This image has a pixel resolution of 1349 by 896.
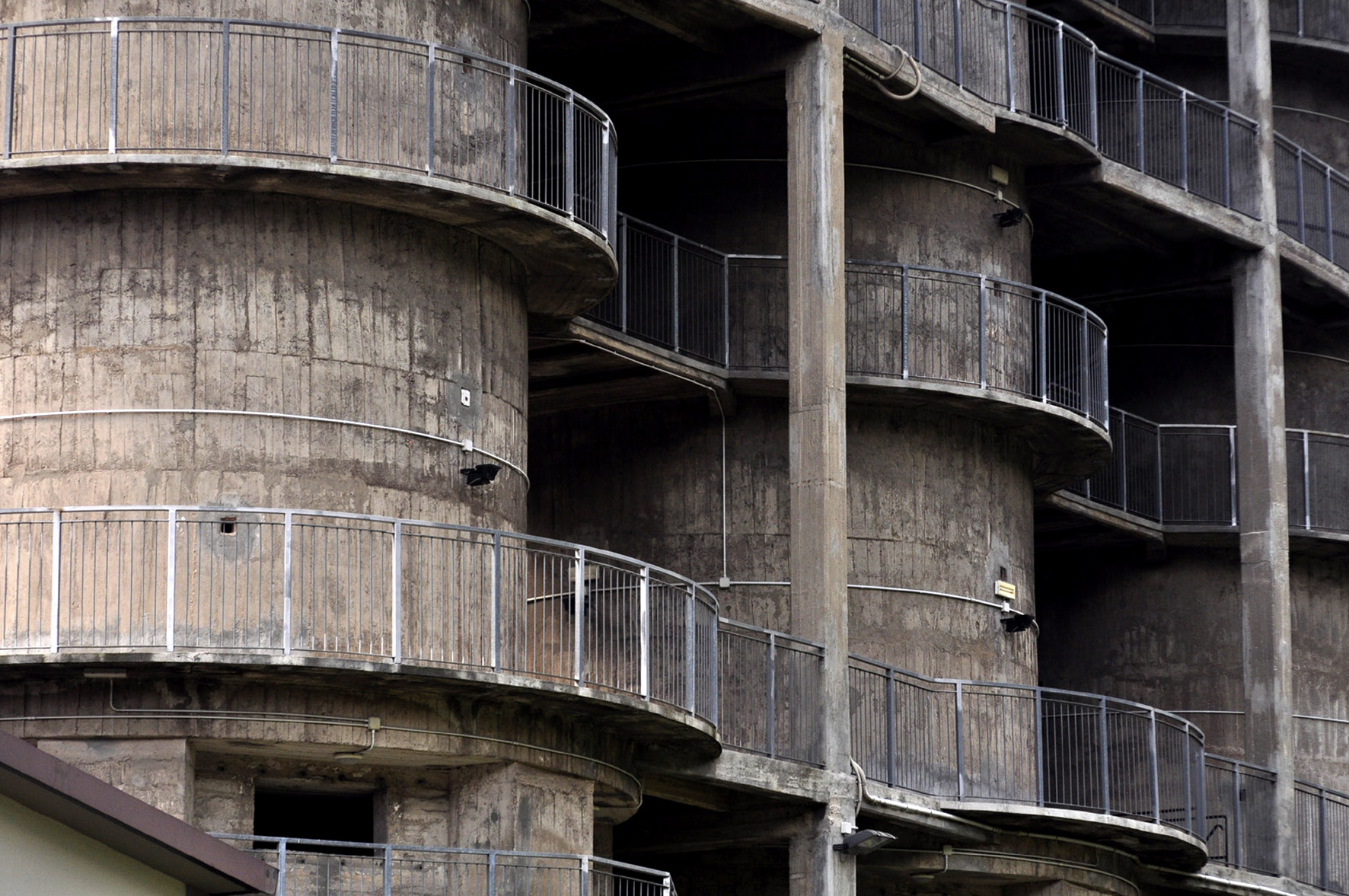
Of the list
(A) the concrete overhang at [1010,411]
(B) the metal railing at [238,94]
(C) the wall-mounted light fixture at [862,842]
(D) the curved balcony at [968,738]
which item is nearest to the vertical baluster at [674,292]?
(A) the concrete overhang at [1010,411]

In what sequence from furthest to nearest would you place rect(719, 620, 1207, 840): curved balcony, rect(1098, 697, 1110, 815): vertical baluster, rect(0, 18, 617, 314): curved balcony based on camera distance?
rect(1098, 697, 1110, 815): vertical baluster → rect(719, 620, 1207, 840): curved balcony → rect(0, 18, 617, 314): curved balcony

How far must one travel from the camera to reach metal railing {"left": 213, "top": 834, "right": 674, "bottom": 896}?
2611 centimetres

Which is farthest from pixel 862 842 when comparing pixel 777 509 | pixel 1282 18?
pixel 1282 18

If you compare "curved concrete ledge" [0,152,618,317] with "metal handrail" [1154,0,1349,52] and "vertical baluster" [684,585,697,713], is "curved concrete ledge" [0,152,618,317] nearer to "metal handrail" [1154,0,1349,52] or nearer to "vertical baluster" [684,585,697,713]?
"vertical baluster" [684,585,697,713]

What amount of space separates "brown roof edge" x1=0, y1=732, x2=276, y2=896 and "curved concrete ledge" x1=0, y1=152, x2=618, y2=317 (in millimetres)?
9886

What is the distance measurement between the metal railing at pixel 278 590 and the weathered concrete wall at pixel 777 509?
7082 millimetres

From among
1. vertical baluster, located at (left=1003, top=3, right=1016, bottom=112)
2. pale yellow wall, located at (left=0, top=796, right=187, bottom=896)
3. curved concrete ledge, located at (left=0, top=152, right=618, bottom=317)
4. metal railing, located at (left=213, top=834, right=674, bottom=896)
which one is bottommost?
pale yellow wall, located at (left=0, top=796, right=187, bottom=896)

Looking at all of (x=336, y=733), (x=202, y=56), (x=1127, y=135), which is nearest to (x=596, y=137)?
(x=202, y=56)

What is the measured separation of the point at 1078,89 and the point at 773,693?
44.0 feet

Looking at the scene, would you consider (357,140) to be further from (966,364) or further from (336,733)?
(966,364)

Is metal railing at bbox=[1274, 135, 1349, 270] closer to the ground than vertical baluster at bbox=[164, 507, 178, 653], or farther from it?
farther from it

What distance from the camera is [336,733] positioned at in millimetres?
26391

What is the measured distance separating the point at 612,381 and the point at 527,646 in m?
7.30

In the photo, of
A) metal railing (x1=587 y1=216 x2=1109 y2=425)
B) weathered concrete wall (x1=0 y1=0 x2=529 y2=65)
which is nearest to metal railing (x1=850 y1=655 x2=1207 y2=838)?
metal railing (x1=587 y1=216 x2=1109 y2=425)
